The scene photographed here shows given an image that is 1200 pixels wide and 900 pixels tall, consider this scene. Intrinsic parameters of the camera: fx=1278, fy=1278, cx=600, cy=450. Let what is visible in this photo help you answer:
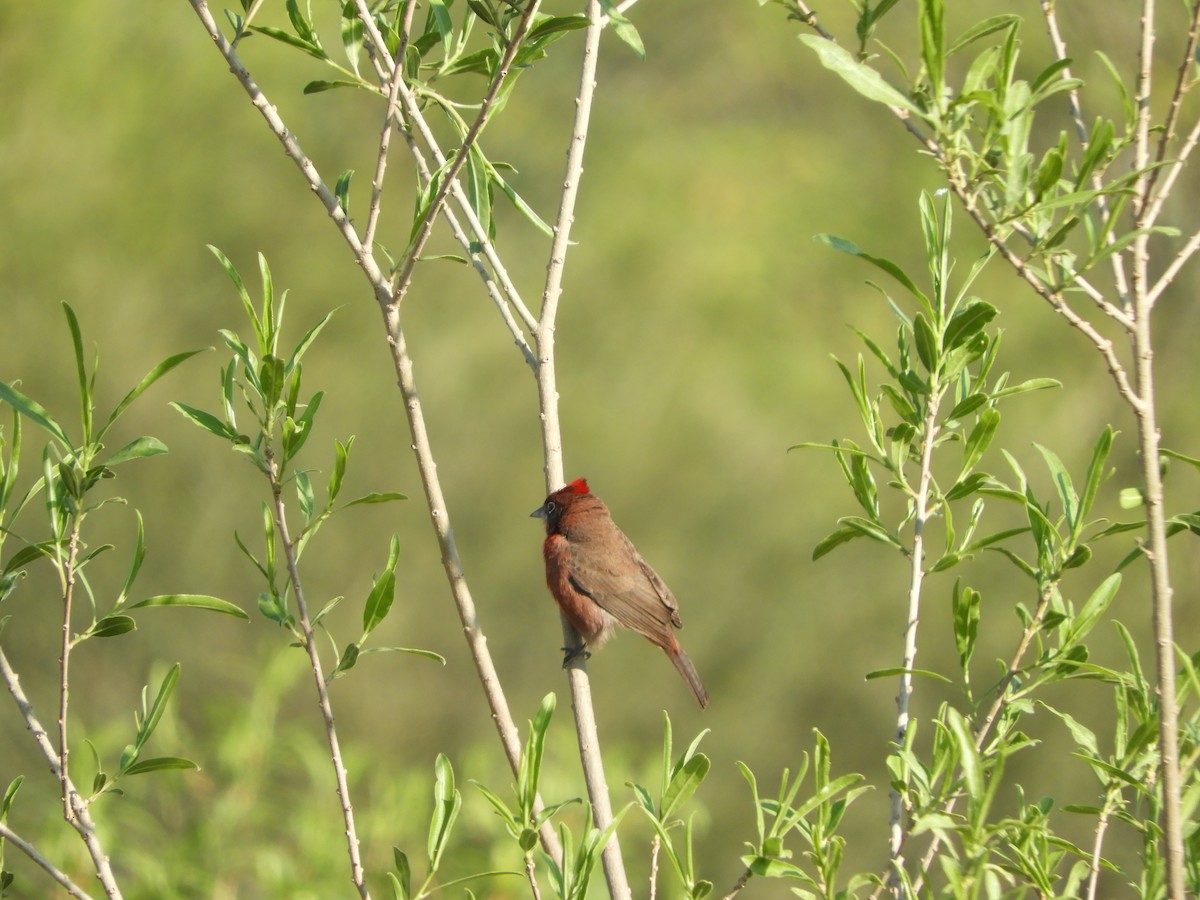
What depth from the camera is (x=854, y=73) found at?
1521mm

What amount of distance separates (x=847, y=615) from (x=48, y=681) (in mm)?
6584

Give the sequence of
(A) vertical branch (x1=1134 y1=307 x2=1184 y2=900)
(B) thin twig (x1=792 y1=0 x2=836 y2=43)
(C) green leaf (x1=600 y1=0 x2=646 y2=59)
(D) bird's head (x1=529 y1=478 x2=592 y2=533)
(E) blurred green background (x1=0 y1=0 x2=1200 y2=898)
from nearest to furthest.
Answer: (A) vertical branch (x1=1134 y1=307 x2=1184 y2=900), (C) green leaf (x1=600 y1=0 x2=646 y2=59), (B) thin twig (x1=792 y1=0 x2=836 y2=43), (D) bird's head (x1=529 y1=478 x2=592 y2=533), (E) blurred green background (x1=0 y1=0 x2=1200 y2=898)

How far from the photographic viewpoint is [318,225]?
417 inches

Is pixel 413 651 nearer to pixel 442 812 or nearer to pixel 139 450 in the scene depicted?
pixel 442 812

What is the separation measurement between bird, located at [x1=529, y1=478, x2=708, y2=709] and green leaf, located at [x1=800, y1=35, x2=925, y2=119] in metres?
3.21

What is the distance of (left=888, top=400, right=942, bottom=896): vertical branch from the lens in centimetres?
192

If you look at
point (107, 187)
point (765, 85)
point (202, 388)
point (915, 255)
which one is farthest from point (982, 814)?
point (765, 85)

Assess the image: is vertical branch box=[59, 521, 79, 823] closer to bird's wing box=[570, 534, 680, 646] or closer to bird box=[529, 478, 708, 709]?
bird box=[529, 478, 708, 709]

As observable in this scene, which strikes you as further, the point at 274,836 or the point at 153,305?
the point at 153,305

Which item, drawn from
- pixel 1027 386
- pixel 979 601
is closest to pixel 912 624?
pixel 979 601

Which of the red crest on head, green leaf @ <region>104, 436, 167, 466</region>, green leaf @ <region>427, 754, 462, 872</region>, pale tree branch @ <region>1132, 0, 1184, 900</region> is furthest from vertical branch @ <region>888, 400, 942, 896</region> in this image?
the red crest on head

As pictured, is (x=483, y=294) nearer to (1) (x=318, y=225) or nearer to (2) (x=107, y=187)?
(1) (x=318, y=225)

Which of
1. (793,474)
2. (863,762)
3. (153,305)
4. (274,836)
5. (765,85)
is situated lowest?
(863,762)

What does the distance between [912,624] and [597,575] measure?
2.89m
